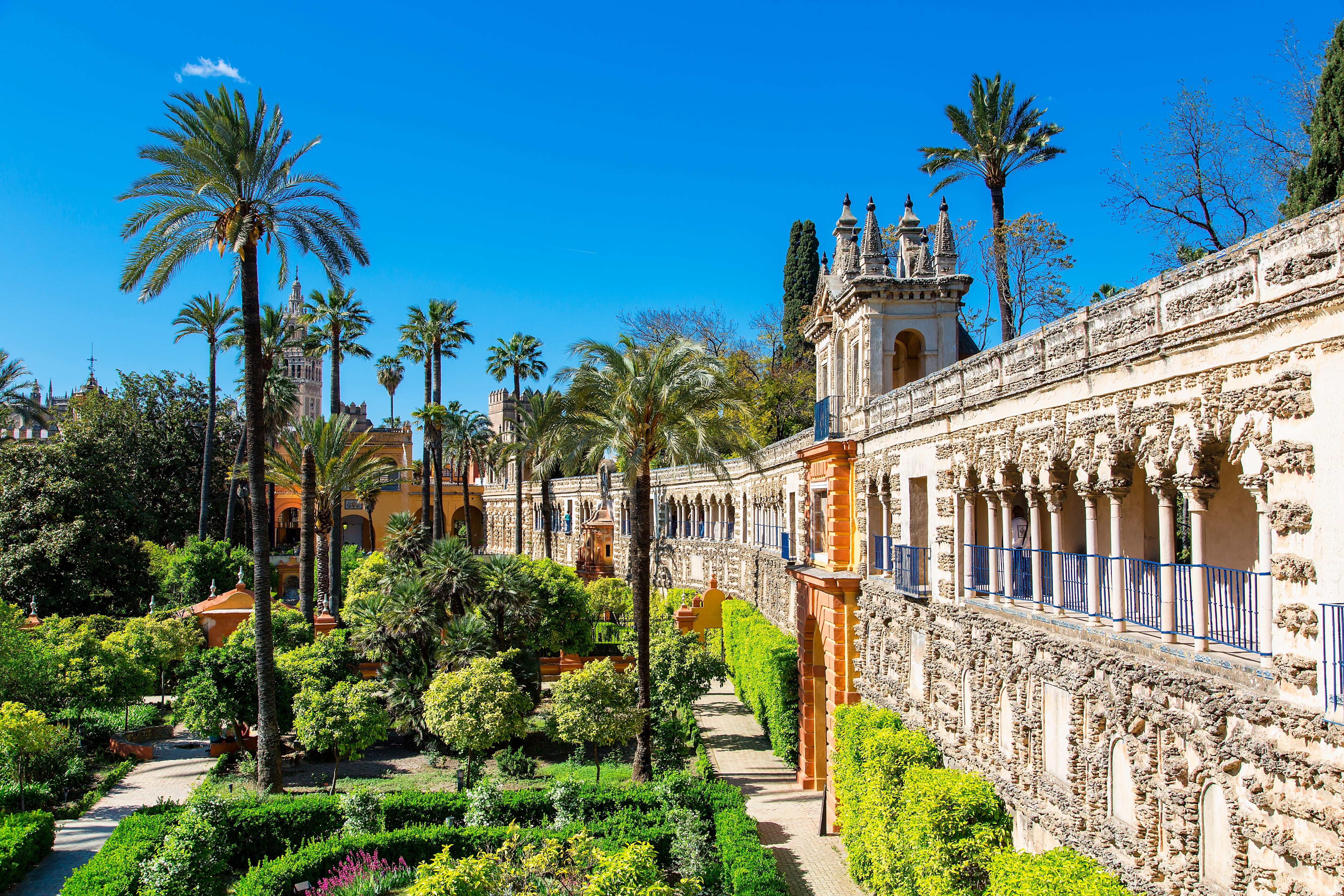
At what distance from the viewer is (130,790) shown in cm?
2266

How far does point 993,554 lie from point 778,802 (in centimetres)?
1146

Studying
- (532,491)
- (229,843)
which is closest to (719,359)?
(229,843)

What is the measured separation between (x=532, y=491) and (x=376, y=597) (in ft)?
156

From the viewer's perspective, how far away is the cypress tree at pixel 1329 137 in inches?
806

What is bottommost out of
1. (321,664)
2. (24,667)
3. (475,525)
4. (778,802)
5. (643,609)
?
(778,802)

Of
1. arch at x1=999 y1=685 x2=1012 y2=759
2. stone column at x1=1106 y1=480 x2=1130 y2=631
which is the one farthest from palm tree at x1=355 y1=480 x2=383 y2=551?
stone column at x1=1106 y1=480 x2=1130 y2=631

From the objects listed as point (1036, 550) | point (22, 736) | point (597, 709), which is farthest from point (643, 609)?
point (22, 736)

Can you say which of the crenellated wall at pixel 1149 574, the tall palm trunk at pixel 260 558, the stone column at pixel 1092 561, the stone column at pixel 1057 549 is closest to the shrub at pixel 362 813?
the tall palm trunk at pixel 260 558

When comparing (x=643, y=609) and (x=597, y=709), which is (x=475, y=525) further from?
(x=643, y=609)

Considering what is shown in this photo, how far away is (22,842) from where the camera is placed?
54.9 ft

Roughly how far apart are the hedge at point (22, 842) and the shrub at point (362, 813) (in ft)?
18.9

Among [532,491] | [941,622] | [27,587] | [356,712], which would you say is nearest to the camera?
[941,622]

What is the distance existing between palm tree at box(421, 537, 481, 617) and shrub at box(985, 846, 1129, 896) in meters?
21.6

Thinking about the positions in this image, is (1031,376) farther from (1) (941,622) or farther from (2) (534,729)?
(2) (534,729)
